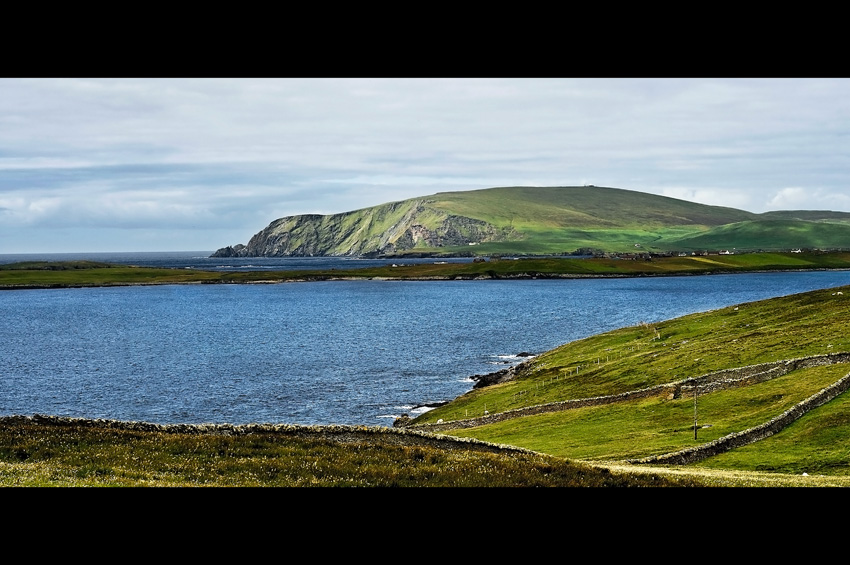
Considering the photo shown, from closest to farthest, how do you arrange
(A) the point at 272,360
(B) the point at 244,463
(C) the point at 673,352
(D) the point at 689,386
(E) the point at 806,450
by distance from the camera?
(B) the point at 244,463 < (E) the point at 806,450 < (D) the point at 689,386 < (C) the point at 673,352 < (A) the point at 272,360

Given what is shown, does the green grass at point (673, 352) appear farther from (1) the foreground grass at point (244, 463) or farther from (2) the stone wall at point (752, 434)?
(1) the foreground grass at point (244, 463)

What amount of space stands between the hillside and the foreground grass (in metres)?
17.1

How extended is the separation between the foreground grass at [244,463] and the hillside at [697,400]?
17079mm

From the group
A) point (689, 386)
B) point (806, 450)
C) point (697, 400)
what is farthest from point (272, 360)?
point (806, 450)

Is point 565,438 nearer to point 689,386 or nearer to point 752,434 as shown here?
point 752,434

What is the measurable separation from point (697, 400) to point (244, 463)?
4394 centimetres

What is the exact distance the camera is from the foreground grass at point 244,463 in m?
22.5

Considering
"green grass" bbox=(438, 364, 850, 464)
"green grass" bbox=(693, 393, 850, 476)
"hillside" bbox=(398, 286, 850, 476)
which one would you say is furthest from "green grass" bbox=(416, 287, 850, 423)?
"green grass" bbox=(693, 393, 850, 476)

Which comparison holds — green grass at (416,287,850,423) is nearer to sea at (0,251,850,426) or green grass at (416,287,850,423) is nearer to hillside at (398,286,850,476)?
hillside at (398,286,850,476)

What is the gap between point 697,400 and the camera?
190 ft

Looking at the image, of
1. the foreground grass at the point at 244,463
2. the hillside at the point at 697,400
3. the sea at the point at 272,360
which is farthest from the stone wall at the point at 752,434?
the sea at the point at 272,360

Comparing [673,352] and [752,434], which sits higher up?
[673,352]

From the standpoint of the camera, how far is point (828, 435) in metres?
42.4
